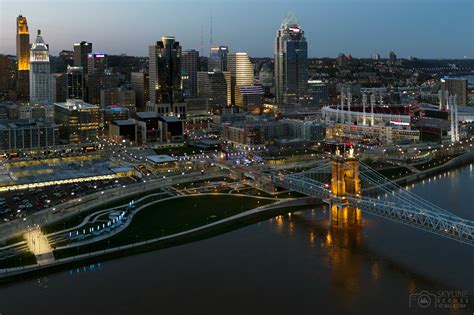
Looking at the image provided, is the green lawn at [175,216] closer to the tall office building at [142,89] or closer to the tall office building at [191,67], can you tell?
the tall office building at [142,89]

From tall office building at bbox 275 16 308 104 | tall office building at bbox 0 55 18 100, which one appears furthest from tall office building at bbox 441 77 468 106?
tall office building at bbox 0 55 18 100

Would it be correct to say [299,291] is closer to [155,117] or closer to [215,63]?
[155,117]

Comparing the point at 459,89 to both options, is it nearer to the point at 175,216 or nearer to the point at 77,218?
the point at 175,216

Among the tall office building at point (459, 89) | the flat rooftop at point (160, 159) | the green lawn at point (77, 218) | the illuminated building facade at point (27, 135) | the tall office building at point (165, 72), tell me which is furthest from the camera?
the tall office building at point (459, 89)

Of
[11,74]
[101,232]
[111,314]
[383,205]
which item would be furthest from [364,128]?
Answer: [11,74]

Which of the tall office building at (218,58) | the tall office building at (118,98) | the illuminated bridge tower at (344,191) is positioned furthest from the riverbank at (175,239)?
the tall office building at (218,58)

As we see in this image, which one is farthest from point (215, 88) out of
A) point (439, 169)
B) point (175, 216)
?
point (175, 216)
